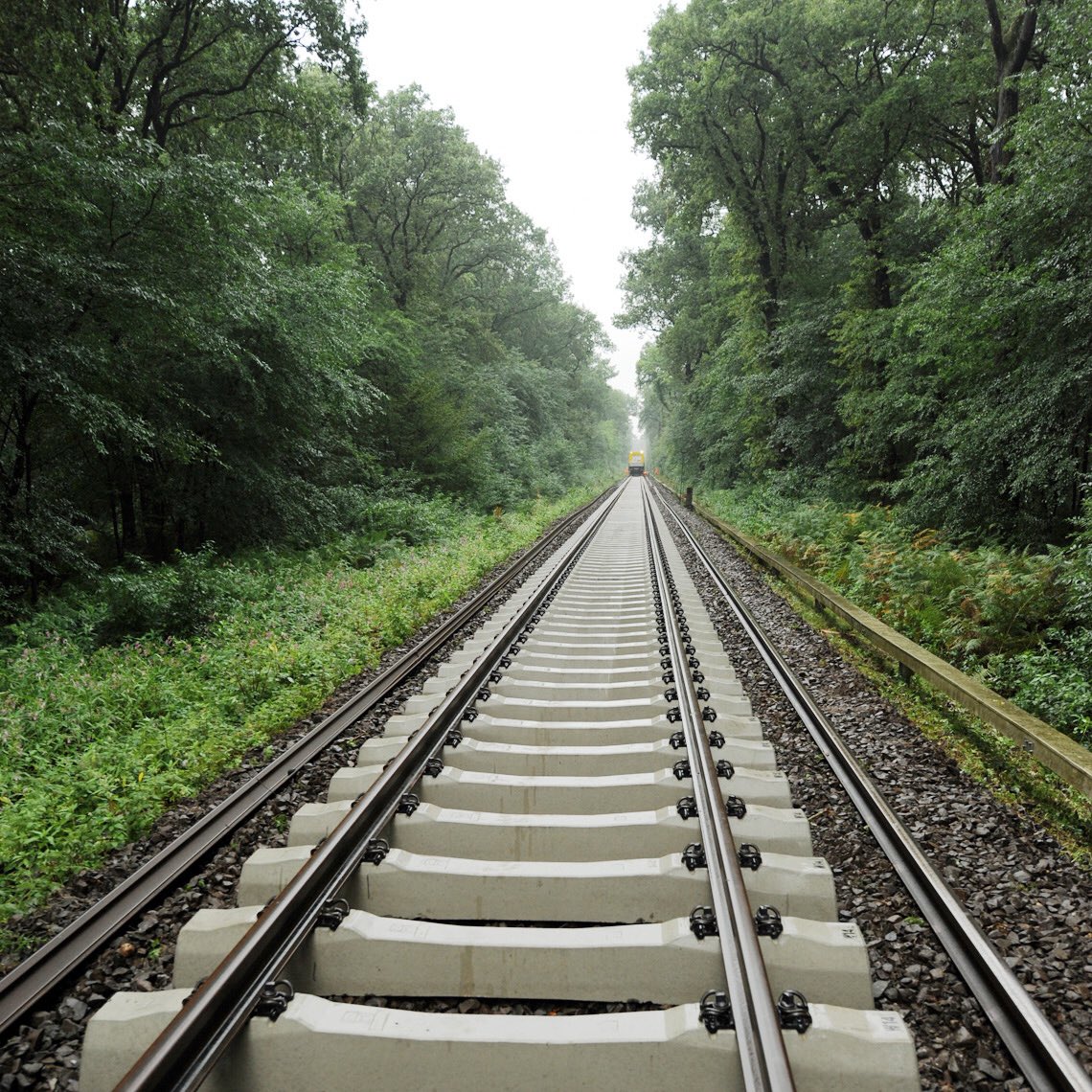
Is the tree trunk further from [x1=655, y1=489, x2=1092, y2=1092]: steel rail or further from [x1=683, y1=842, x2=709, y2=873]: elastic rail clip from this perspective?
[x1=683, y1=842, x2=709, y2=873]: elastic rail clip

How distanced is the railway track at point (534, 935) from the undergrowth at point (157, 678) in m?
1.44

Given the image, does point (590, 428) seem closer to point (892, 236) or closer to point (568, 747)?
point (892, 236)

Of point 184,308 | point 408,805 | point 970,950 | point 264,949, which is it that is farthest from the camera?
point 184,308

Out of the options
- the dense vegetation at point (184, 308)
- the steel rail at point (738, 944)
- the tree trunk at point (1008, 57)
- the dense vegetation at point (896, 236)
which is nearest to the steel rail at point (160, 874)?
the steel rail at point (738, 944)

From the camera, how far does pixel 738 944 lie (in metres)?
2.31

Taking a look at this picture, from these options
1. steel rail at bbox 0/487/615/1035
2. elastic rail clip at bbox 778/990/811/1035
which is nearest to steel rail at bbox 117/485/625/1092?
steel rail at bbox 0/487/615/1035

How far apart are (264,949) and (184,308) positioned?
9.20 meters

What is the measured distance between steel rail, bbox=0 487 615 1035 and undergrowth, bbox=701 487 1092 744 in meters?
5.78

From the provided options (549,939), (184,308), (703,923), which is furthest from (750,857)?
(184,308)

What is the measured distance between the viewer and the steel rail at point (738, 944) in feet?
5.86

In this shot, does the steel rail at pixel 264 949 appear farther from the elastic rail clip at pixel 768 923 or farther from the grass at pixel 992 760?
the grass at pixel 992 760

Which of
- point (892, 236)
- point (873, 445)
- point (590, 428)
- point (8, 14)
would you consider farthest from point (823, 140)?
point (590, 428)

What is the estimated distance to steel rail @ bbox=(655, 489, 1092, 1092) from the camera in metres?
2.09

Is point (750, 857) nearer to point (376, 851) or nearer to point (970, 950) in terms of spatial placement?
point (970, 950)
